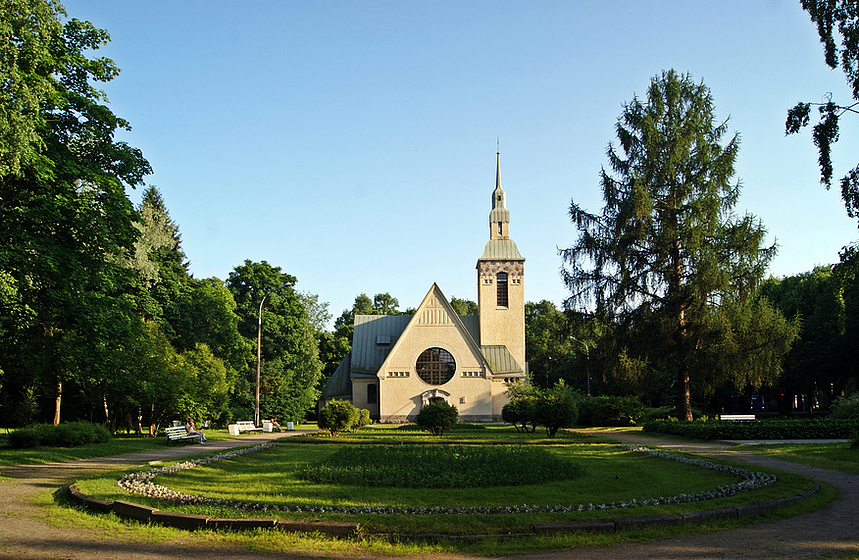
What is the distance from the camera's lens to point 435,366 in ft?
174

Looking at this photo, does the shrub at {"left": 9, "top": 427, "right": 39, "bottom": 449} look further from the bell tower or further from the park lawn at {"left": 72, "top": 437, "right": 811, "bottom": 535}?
the bell tower

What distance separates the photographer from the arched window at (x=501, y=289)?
57.5 meters

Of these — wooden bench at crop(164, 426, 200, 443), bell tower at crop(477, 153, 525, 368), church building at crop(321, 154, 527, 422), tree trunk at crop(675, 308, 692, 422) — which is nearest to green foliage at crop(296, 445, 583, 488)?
wooden bench at crop(164, 426, 200, 443)

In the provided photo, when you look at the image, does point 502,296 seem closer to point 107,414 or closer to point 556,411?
point 556,411

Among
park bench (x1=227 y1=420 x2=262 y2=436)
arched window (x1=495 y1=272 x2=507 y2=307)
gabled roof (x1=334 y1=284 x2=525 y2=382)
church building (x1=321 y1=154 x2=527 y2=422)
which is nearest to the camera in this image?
park bench (x1=227 y1=420 x2=262 y2=436)

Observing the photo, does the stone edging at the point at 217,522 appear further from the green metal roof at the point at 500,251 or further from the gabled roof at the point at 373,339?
the green metal roof at the point at 500,251

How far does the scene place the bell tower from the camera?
57219 millimetres

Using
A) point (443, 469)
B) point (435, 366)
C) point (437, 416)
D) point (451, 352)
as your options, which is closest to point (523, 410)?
point (437, 416)

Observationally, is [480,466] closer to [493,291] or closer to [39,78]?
[39,78]

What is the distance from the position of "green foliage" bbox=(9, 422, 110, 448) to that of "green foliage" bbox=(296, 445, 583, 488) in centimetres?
1100

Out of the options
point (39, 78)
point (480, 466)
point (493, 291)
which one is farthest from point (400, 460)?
point (493, 291)

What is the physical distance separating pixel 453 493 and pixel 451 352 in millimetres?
41684

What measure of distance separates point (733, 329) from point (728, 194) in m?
6.82

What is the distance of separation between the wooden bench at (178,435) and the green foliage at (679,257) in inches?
769
